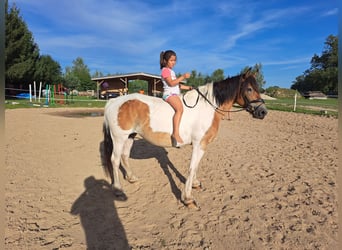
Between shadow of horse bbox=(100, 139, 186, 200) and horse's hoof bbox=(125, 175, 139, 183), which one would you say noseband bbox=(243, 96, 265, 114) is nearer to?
shadow of horse bbox=(100, 139, 186, 200)

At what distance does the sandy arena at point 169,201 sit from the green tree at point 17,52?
93.4ft

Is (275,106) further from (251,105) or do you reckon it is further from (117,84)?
(117,84)

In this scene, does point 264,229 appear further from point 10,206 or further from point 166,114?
point 10,206

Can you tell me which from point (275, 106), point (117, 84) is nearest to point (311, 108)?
point (275, 106)

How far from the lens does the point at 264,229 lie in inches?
117

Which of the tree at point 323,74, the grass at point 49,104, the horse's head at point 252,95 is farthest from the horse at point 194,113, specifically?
the tree at point 323,74

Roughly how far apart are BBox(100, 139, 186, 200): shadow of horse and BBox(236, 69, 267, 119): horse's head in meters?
1.99

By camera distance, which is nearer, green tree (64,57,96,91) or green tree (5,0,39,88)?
green tree (5,0,39,88)

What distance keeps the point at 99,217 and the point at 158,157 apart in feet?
9.80

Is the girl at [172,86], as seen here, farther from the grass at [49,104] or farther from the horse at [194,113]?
the grass at [49,104]

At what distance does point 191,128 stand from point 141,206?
1529 mm

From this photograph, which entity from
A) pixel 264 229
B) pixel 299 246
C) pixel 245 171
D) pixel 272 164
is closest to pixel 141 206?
pixel 264 229

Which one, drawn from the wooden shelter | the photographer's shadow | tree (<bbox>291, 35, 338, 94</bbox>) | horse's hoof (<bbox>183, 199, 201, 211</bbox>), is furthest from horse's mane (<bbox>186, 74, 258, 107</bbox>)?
tree (<bbox>291, 35, 338, 94</bbox>)

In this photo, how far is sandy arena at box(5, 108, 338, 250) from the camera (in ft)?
9.06
